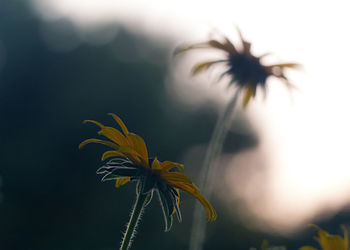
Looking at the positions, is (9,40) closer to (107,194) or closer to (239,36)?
(107,194)

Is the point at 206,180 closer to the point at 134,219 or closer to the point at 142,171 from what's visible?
the point at 142,171

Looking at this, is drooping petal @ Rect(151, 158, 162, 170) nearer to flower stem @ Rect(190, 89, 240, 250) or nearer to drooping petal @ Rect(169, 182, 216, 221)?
drooping petal @ Rect(169, 182, 216, 221)

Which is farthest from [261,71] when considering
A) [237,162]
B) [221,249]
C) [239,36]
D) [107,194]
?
[237,162]

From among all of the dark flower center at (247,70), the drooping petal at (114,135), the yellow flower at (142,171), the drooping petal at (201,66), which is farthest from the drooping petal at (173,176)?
the dark flower center at (247,70)

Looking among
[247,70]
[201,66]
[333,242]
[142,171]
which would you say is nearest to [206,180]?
[142,171]

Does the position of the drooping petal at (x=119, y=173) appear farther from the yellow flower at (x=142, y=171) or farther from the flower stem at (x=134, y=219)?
the flower stem at (x=134, y=219)
